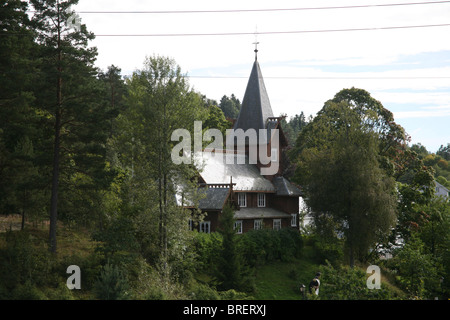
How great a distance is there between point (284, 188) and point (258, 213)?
209 inches

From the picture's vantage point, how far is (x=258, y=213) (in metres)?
43.2

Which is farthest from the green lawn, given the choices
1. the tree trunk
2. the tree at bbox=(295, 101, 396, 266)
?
the tree trunk

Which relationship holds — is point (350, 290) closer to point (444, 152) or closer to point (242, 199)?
point (242, 199)

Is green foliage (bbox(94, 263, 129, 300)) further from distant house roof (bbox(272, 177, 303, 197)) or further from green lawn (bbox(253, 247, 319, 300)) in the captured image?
distant house roof (bbox(272, 177, 303, 197))

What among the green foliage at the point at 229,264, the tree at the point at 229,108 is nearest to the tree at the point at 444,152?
the tree at the point at 229,108

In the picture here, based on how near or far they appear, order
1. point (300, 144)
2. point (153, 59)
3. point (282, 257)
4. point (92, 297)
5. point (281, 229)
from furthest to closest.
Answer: point (300, 144) < point (281, 229) < point (282, 257) < point (153, 59) < point (92, 297)

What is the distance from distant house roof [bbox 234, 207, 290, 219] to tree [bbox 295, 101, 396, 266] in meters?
6.82

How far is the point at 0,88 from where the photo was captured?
88.2 feet

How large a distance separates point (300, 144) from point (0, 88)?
107 feet

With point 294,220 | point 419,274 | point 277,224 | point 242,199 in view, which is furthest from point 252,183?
point 419,274

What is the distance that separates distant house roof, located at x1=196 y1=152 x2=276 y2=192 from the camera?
4216 cm
